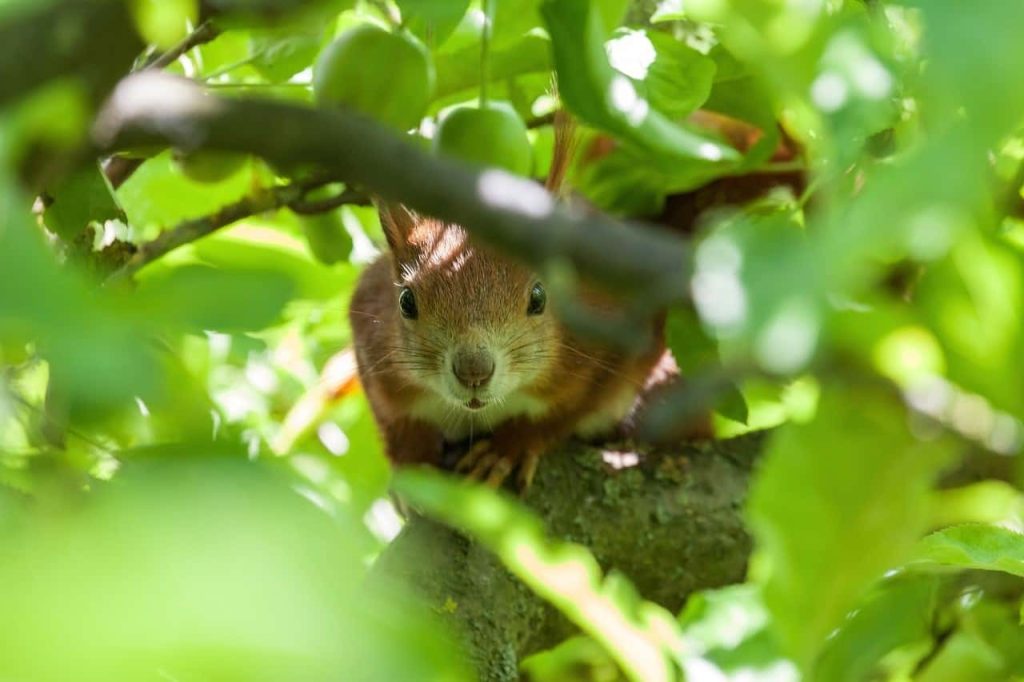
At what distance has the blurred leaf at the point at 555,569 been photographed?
55 centimetres

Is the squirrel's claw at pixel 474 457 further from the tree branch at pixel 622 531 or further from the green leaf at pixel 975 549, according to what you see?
the green leaf at pixel 975 549

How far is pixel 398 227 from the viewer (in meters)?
2.10

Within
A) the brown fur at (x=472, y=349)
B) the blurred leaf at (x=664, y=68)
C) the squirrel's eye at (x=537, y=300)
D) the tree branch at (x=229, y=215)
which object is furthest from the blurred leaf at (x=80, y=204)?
the squirrel's eye at (x=537, y=300)

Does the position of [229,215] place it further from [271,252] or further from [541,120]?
[541,120]

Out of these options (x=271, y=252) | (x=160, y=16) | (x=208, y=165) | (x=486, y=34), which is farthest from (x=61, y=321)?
(x=271, y=252)

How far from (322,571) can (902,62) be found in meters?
0.48

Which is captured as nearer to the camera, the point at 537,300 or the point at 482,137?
the point at 482,137

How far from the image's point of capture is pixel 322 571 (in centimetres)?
30

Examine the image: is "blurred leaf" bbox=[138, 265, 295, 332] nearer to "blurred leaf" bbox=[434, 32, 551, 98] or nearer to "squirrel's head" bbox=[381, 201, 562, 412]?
"blurred leaf" bbox=[434, 32, 551, 98]

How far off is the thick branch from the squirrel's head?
4.54 ft

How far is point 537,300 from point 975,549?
123cm

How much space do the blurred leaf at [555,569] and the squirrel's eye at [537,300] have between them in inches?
45.3

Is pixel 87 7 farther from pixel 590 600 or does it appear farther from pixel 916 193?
pixel 590 600

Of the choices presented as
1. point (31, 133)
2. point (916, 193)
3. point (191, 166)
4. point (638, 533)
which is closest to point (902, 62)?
point (916, 193)
